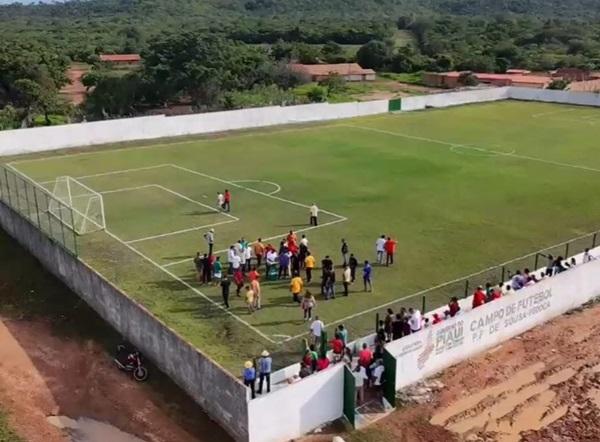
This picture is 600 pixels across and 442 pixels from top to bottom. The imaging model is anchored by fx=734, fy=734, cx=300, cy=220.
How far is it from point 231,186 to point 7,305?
1468 centimetres

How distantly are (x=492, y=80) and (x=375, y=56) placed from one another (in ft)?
74.1

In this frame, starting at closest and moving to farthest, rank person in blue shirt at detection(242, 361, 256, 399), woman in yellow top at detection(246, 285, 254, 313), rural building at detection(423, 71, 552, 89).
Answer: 1. person in blue shirt at detection(242, 361, 256, 399)
2. woman in yellow top at detection(246, 285, 254, 313)
3. rural building at detection(423, 71, 552, 89)

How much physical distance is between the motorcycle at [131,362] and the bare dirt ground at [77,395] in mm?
193

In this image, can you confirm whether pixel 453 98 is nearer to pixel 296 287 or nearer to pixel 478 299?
pixel 296 287

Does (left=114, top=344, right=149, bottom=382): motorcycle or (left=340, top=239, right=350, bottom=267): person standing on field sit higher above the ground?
(left=340, top=239, right=350, bottom=267): person standing on field

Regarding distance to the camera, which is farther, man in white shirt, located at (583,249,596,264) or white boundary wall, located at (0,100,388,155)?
white boundary wall, located at (0,100,388,155)

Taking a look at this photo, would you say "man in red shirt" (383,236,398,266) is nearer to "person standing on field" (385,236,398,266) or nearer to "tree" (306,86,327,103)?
"person standing on field" (385,236,398,266)

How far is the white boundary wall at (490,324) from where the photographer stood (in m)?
18.2

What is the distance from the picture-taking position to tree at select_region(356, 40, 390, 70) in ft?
332

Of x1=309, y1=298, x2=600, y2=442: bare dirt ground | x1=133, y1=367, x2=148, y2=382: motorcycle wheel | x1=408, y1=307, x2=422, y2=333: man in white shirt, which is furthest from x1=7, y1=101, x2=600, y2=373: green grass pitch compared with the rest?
x1=309, y1=298, x2=600, y2=442: bare dirt ground

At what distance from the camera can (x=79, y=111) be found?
66.0 metres

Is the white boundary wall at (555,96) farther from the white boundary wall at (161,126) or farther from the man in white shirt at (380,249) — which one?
the man in white shirt at (380,249)

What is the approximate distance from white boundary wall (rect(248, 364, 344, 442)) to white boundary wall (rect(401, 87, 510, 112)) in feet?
163

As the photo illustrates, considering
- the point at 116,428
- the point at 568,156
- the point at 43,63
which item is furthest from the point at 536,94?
the point at 116,428
